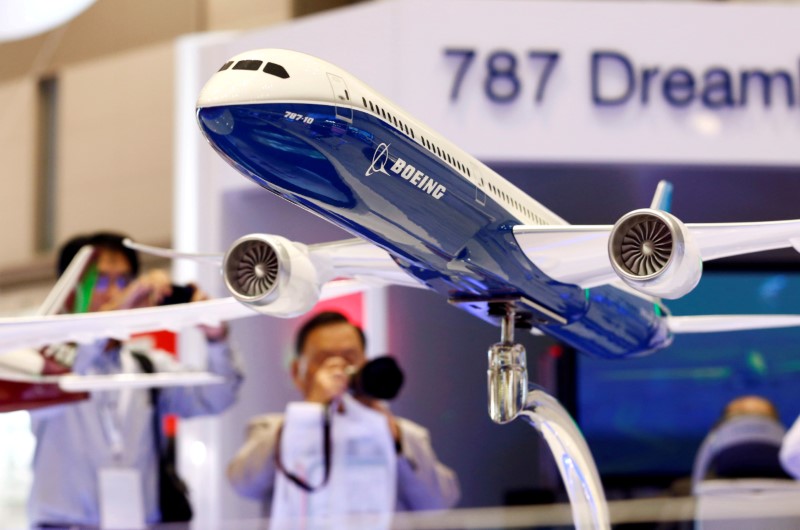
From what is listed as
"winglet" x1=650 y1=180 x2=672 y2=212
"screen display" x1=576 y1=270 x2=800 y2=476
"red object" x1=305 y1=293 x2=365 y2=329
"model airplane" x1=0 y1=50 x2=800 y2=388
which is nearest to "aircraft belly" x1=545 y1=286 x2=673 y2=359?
"model airplane" x1=0 y1=50 x2=800 y2=388

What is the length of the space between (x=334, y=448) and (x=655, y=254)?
2.45m

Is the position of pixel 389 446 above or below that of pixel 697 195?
below

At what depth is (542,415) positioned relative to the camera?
7.20ft

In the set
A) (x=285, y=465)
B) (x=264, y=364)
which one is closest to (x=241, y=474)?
(x=285, y=465)

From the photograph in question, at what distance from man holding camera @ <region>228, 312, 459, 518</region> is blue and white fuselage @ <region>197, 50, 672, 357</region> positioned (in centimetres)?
197

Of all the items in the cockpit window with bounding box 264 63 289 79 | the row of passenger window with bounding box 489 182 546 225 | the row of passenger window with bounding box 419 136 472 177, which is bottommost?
the row of passenger window with bounding box 489 182 546 225

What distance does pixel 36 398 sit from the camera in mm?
4125

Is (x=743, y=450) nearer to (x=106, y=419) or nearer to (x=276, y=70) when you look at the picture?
(x=106, y=419)

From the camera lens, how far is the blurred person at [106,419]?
4.04 metres

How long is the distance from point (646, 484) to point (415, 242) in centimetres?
485

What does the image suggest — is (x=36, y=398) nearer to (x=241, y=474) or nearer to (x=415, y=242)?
(x=241, y=474)

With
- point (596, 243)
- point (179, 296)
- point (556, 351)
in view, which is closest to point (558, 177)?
point (556, 351)

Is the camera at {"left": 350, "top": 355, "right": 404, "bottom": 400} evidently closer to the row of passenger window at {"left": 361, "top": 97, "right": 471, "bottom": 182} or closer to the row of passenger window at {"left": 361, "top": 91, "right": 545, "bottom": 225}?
the row of passenger window at {"left": 361, "top": 91, "right": 545, "bottom": 225}

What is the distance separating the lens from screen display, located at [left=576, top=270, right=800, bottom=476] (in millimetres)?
6480
